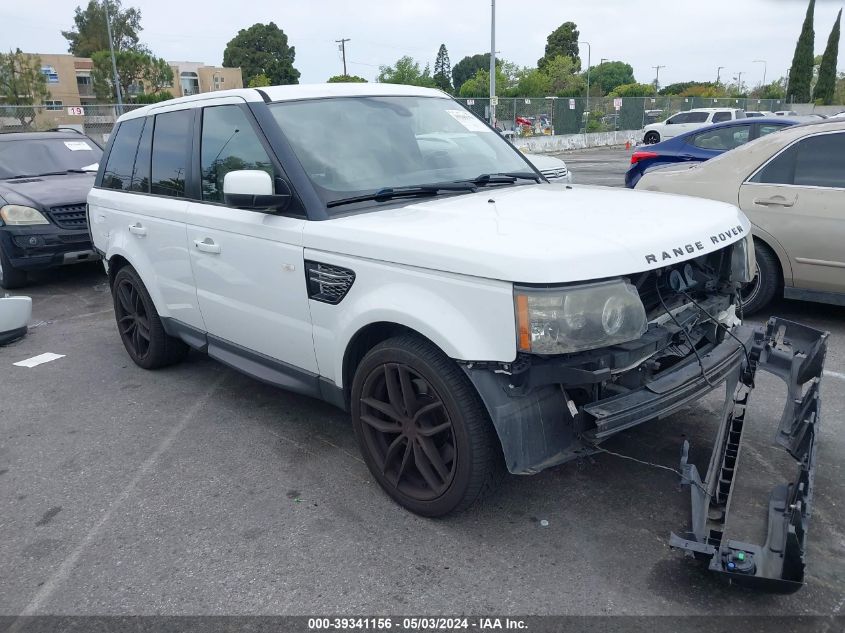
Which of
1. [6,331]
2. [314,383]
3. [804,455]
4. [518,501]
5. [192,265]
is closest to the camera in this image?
[804,455]

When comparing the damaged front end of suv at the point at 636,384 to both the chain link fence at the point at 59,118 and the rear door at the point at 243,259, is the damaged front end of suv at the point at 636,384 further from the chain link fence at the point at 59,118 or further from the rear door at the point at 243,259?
the chain link fence at the point at 59,118

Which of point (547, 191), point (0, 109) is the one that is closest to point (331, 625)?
point (547, 191)

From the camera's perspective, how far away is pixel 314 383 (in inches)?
136

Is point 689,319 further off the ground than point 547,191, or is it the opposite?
point 547,191

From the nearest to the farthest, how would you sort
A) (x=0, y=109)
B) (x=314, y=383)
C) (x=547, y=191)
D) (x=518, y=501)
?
1. (x=518, y=501)
2. (x=314, y=383)
3. (x=547, y=191)
4. (x=0, y=109)

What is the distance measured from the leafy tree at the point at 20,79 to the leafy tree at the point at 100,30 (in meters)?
23.2

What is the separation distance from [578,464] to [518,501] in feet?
1.55

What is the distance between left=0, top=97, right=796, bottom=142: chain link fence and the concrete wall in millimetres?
397

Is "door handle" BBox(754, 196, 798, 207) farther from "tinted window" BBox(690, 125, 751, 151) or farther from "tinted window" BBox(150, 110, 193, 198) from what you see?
"tinted window" BBox(690, 125, 751, 151)

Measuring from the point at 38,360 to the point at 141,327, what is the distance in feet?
4.10

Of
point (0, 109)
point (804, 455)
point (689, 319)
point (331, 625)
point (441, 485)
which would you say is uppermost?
point (0, 109)

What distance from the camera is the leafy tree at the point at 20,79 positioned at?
55.6m

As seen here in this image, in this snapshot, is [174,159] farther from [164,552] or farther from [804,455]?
[804,455]

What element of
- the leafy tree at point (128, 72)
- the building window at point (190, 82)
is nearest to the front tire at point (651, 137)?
the leafy tree at point (128, 72)
